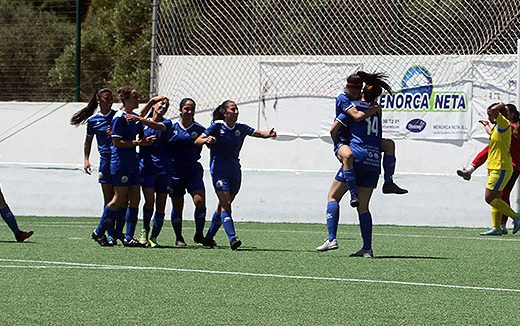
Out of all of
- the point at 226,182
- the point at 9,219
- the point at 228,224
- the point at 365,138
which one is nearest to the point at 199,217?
the point at 226,182

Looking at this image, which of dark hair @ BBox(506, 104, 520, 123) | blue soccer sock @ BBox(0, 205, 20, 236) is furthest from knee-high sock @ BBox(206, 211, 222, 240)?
dark hair @ BBox(506, 104, 520, 123)

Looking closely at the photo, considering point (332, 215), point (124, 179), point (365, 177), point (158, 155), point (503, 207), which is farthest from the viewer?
point (503, 207)

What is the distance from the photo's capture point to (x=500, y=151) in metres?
18.0

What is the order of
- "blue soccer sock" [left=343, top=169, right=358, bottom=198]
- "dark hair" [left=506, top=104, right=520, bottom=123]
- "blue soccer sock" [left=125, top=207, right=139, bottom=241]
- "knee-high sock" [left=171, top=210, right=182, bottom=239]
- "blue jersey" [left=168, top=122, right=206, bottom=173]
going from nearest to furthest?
1. "blue soccer sock" [left=343, top=169, right=358, bottom=198]
2. "blue jersey" [left=168, top=122, right=206, bottom=173]
3. "blue soccer sock" [left=125, top=207, right=139, bottom=241]
4. "knee-high sock" [left=171, top=210, right=182, bottom=239]
5. "dark hair" [left=506, top=104, right=520, bottom=123]

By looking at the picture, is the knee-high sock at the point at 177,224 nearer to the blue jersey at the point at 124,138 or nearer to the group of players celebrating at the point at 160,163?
the group of players celebrating at the point at 160,163

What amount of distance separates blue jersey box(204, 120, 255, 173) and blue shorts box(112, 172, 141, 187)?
3.12ft

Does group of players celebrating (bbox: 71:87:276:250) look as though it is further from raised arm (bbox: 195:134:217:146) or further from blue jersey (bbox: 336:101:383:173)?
blue jersey (bbox: 336:101:383:173)

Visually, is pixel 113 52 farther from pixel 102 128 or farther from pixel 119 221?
pixel 119 221

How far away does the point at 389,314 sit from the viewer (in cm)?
835

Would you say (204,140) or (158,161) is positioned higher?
(204,140)

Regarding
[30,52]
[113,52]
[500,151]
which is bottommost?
[500,151]

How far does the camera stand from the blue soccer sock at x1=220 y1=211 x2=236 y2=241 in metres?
14.2

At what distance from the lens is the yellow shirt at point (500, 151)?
58.7 ft

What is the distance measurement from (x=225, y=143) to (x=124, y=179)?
1255 millimetres
